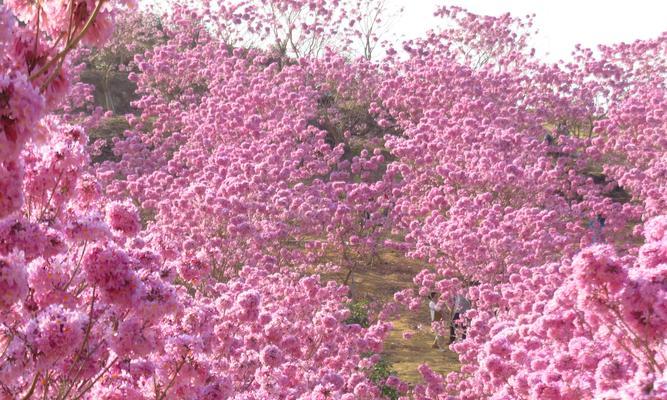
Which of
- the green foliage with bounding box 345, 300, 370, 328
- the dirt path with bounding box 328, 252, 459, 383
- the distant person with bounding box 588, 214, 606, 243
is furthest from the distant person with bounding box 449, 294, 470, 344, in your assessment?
the distant person with bounding box 588, 214, 606, 243

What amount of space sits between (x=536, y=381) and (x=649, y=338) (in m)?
2.06

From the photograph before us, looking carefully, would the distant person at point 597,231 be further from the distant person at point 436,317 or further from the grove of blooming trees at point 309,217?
the distant person at point 436,317

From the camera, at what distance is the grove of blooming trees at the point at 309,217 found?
15.6ft

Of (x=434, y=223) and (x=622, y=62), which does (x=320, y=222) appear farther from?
(x=622, y=62)

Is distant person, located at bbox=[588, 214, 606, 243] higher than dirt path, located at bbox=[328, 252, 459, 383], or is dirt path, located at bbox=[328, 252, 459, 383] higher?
distant person, located at bbox=[588, 214, 606, 243]

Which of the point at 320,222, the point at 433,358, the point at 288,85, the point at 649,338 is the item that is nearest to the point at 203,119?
the point at 288,85

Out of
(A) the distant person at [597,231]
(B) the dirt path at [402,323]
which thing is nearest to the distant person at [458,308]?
(B) the dirt path at [402,323]

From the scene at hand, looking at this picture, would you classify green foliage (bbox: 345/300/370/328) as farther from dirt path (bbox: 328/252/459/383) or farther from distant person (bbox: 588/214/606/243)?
distant person (bbox: 588/214/606/243)

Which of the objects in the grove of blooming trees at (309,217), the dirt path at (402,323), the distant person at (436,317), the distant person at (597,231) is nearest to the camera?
the grove of blooming trees at (309,217)

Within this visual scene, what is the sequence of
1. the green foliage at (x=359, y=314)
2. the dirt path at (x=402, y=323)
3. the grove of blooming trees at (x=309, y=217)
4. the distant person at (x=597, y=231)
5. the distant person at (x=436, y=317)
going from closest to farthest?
the grove of blooming trees at (x=309, y=217), the dirt path at (x=402, y=323), the green foliage at (x=359, y=314), the distant person at (x=436, y=317), the distant person at (x=597, y=231)

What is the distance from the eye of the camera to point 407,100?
2914 cm

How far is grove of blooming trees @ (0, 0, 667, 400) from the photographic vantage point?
4.75 m

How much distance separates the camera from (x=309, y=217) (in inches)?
752

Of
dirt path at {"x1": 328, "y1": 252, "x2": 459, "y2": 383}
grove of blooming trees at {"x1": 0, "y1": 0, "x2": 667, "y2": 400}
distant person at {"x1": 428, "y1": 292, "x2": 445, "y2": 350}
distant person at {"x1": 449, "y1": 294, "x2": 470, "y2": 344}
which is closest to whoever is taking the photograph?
grove of blooming trees at {"x1": 0, "y1": 0, "x2": 667, "y2": 400}
